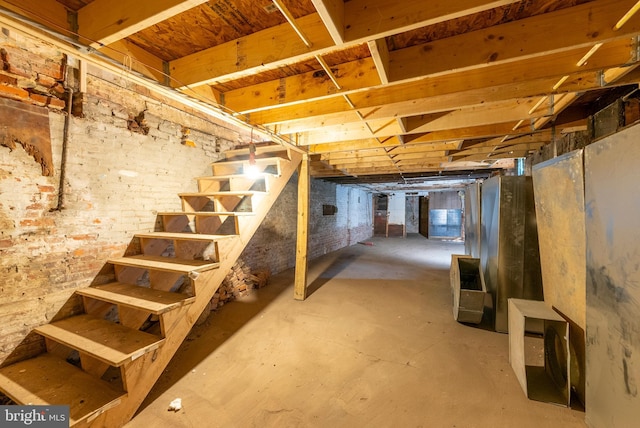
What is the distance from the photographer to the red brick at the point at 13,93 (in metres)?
1.53

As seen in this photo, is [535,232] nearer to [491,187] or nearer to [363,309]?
[491,187]

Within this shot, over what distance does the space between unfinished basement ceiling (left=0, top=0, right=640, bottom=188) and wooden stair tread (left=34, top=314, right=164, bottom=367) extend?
5.57ft

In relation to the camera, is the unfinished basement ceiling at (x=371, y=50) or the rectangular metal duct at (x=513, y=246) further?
the rectangular metal duct at (x=513, y=246)

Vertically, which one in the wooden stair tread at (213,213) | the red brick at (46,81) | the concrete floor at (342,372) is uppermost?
the red brick at (46,81)

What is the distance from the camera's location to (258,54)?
150cm

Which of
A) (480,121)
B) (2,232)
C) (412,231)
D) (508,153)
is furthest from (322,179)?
(412,231)

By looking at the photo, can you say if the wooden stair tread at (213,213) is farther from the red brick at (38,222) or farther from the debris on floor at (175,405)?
the debris on floor at (175,405)

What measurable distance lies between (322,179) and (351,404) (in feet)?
17.4

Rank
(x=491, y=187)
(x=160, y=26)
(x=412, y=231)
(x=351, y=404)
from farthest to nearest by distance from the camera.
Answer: (x=412, y=231)
(x=491, y=187)
(x=351, y=404)
(x=160, y=26)

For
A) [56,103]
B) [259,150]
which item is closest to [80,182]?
[56,103]

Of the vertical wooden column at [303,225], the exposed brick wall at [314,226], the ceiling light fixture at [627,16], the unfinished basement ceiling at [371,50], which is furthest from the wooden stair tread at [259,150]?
the ceiling light fixture at [627,16]

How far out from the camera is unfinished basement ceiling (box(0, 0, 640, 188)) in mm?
1194

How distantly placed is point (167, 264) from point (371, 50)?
6.44 feet

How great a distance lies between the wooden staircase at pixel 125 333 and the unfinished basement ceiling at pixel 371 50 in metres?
0.96
